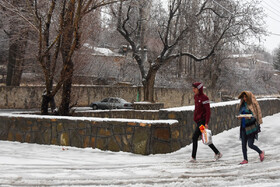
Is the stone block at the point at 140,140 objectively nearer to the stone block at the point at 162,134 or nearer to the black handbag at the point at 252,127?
the stone block at the point at 162,134

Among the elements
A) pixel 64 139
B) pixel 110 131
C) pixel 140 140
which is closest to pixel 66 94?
pixel 64 139

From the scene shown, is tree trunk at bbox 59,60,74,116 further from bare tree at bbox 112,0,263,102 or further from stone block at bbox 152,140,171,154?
bare tree at bbox 112,0,263,102

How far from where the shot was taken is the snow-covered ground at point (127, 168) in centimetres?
536

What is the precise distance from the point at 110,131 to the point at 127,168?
2120mm

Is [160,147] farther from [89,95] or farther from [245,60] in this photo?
[245,60]

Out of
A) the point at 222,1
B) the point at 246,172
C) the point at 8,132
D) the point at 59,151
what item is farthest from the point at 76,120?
the point at 222,1

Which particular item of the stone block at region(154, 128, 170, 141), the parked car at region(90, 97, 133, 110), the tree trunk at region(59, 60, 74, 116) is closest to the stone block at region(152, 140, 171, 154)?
the stone block at region(154, 128, 170, 141)

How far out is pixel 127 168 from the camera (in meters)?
6.52

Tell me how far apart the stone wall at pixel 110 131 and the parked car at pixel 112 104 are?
15.9 m

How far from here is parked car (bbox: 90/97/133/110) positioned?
26697 millimetres

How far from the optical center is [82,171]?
621 centimetres

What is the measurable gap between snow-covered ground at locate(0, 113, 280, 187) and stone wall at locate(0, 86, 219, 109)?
11375mm

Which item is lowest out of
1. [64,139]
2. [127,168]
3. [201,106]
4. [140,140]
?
[127,168]

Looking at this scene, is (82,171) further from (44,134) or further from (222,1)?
(222,1)
